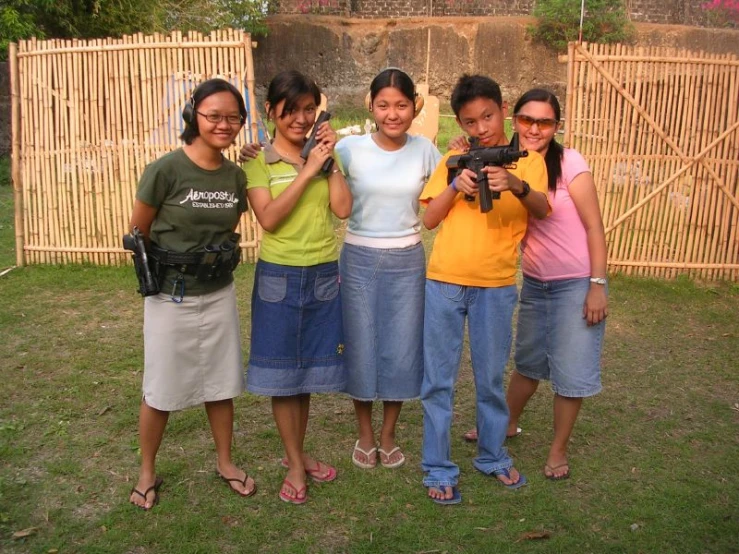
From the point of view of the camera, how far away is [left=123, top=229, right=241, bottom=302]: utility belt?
9.55ft

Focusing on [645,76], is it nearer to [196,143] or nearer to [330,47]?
[196,143]

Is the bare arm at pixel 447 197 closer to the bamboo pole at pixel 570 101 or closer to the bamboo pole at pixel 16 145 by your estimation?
the bamboo pole at pixel 570 101

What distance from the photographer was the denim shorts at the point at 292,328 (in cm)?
309

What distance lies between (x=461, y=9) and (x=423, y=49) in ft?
5.63

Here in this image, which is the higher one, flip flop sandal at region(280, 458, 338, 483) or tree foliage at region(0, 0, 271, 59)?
tree foliage at region(0, 0, 271, 59)

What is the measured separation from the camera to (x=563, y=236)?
3.23 metres

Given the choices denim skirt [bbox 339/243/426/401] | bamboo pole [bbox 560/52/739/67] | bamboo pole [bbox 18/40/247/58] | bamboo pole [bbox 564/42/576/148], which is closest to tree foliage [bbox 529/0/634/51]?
bamboo pole [bbox 560/52/739/67]

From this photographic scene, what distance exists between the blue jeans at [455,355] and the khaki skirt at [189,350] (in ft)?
2.84

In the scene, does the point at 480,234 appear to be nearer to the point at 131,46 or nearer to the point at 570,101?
the point at 570,101

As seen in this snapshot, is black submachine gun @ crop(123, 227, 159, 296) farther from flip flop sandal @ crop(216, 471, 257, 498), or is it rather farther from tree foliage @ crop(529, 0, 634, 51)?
tree foliage @ crop(529, 0, 634, 51)

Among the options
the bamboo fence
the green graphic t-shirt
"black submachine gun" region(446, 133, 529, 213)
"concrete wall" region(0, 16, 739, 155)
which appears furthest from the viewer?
"concrete wall" region(0, 16, 739, 155)

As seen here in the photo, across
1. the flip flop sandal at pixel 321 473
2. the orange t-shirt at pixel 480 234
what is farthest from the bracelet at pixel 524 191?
the flip flop sandal at pixel 321 473

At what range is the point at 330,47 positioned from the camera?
1833 cm

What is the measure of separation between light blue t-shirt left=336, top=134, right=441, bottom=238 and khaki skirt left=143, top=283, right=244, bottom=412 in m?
0.67
